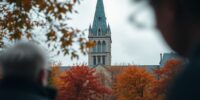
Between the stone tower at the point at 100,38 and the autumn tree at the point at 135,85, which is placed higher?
the stone tower at the point at 100,38

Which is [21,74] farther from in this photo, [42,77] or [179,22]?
[179,22]

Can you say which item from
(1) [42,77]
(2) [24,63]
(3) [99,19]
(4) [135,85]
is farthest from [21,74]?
(3) [99,19]

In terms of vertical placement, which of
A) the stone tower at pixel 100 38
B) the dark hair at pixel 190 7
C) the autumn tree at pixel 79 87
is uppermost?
the stone tower at pixel 100 38

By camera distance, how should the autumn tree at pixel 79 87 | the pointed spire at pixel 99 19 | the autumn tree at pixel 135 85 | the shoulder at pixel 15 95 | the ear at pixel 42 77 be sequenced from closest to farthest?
1. the shoulder at pixel 15 95
2. the ear at pixel 42 77
3. the autumn tree at pixel 79 87
4. the autumn tree at pixel 135 85
5. the pointed spire at pixel 99 19

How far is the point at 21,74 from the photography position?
9.62 feet

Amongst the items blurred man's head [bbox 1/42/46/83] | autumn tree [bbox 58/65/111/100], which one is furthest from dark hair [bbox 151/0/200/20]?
autumn tree [bbox 58/65/111/100]

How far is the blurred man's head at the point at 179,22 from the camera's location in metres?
1.70

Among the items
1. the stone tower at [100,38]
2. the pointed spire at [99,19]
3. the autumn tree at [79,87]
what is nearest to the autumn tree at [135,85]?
the autumn tree at [79,87]

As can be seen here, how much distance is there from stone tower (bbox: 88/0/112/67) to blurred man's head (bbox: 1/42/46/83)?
132 m

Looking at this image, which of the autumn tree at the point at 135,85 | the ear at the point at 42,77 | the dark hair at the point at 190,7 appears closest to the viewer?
the dark hair at the point at 190,7

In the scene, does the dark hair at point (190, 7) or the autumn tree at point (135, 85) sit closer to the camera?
the dark hair at point (190, 7)

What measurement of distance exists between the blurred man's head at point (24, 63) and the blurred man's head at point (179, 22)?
128cm

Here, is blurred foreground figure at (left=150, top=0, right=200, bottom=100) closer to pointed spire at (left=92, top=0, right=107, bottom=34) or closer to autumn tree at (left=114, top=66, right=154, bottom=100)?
autumn tree at (left=114, top=66, right=154, bottom=100)

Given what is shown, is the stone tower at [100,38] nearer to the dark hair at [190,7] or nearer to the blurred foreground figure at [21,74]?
the blurred foreground figure at [21,74]
